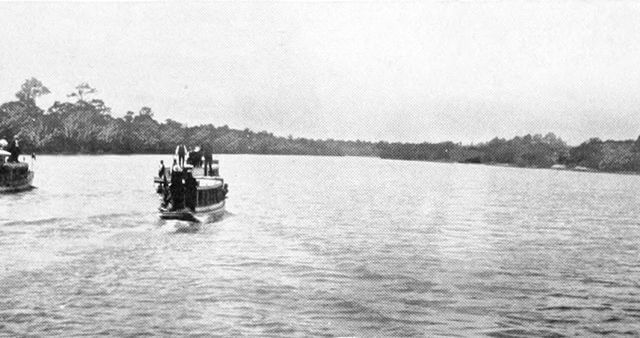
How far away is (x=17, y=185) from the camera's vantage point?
213ft

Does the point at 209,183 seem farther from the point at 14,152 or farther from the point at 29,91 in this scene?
the point at 29,91

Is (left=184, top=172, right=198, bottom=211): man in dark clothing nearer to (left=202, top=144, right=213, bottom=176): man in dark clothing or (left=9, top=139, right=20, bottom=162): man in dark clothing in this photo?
(left=202, top=144, right=213, bottom=176): man in dark clothing

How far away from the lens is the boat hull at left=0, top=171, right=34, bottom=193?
62906 millimetres

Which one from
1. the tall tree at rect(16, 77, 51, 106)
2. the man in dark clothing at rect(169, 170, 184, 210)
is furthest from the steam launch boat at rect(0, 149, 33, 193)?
the tall tree at rect(16, 77, 51, 106)

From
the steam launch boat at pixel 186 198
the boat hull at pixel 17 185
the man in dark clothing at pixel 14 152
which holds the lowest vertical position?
the boat hull at pixel 17 185

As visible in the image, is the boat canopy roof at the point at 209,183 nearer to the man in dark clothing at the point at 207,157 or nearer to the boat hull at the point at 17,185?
the man in dark clothing at the point at 207,157

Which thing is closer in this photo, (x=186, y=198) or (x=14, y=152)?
(x=186, y=198)

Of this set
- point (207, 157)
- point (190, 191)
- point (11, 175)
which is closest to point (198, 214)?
point (190, 191)

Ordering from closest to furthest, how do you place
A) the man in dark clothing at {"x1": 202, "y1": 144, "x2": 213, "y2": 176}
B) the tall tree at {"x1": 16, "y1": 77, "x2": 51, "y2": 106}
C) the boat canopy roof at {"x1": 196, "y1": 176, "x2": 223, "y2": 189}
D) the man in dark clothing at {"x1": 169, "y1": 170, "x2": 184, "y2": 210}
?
the man in dark clothing at {"x1": 169, "y1": 170, "x2": 184, "y2": 210}, the boat canopy roof at {"x1": 196, "y1": 176, "x2": 223, "y2": 189}, the man in dark clothing at {"x1": 202, "y1": 144, "x2": 213, "y2": 176}, the tall tree at {"x1": 16, "y1": 77, "x2": 51, "y2": 106}

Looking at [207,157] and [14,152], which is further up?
[207,157]

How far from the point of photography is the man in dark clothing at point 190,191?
1533 inches

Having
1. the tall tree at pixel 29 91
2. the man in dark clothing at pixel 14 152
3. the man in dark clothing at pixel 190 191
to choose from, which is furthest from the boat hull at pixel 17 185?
the tall tree at pixel 29 91

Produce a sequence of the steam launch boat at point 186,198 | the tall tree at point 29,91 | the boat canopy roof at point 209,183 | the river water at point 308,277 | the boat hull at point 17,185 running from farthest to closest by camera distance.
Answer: the tall tree at point 29,91, the boat hull at point 17,185, the boat canopy roof at point 209,183, the steam launch boat at point 186,198, the river water at point 308,277

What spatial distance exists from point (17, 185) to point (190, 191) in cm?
3169
